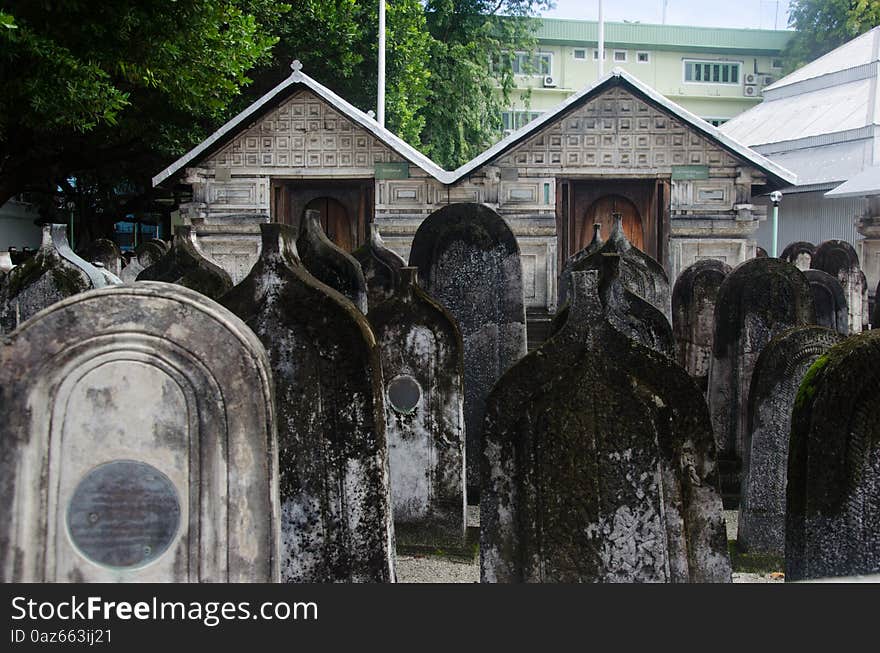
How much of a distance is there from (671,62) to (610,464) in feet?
141

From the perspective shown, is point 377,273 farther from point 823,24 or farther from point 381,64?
point 823,24

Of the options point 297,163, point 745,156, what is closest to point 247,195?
point 297,163

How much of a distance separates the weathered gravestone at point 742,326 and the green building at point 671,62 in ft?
117

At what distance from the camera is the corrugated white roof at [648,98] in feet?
54.2

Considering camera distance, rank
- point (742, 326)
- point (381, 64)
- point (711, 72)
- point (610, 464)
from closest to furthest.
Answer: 1. point (610, 464)
2. point (742, 326)
3. point (381, 64)
4. point (711, 72)

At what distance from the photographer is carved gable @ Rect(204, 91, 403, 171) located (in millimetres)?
17469

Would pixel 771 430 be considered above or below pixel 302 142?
below

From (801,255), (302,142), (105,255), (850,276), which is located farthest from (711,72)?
(105,255)

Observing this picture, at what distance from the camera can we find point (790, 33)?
142 ft

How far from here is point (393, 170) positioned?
17297 mm

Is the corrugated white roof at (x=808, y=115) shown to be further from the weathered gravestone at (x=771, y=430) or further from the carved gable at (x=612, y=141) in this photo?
the weathered gravestone at (x=771, y=430)

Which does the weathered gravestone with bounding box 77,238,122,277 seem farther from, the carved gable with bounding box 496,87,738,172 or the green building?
the green building

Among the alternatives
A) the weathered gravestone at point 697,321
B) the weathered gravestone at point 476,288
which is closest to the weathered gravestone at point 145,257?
the weathered gravestone at point 476,288

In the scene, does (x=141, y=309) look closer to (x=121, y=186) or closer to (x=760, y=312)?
(x=760, y=312)
